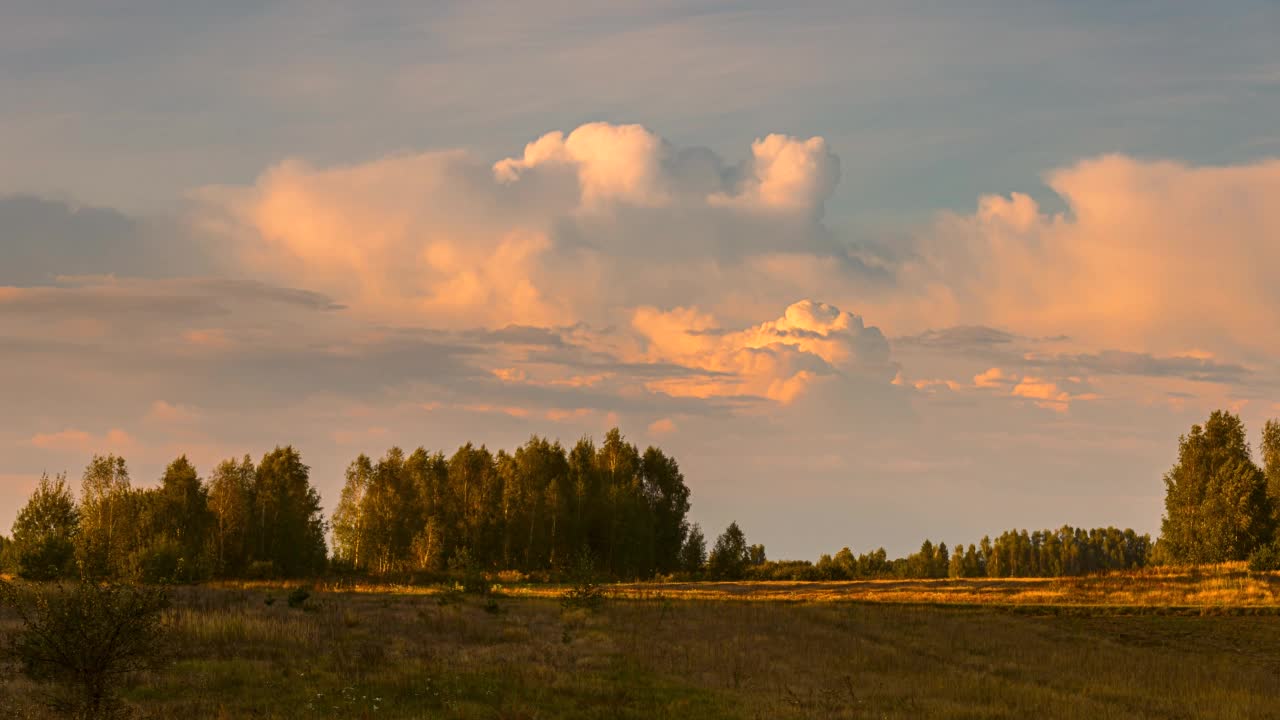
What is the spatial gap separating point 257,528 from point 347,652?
228 feet

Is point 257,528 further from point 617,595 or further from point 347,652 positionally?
point 347,652

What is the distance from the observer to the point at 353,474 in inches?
4186

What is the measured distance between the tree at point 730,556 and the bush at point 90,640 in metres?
74.2

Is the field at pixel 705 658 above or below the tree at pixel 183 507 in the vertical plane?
below

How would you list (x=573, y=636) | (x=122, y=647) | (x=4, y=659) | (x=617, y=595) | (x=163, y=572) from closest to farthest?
(x=122, y=647) → (x=4, y=659) → (x=573, y=636) → (x=617, y=595) → (x=163, y=572)

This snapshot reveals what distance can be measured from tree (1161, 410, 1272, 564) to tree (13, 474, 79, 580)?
98.3 m

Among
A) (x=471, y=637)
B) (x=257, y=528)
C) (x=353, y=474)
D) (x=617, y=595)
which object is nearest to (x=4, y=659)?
(x=471, y=637)

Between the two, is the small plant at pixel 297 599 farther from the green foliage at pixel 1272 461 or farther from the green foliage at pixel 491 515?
the green foliage at pixel 1272 461

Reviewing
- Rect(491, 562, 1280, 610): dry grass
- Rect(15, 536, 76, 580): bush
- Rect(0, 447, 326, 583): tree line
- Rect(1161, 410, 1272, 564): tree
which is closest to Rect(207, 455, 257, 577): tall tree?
Rect(0, 447, 326, 583): tree line

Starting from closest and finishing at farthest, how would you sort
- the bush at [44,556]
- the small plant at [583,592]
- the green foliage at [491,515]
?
the small plant at [583,592]
the bush at [44,556]
the green foliage at [491,515]

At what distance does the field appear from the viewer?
2575 cm

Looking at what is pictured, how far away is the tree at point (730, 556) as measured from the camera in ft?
316

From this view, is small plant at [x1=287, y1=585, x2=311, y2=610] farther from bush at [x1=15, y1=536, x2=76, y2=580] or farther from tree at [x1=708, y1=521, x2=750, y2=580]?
tree at [x1=708, y1=521, x2=750, y2=580]

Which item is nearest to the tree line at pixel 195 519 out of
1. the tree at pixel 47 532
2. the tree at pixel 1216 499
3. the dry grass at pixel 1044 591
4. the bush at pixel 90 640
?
the tree at pixel 47 532
